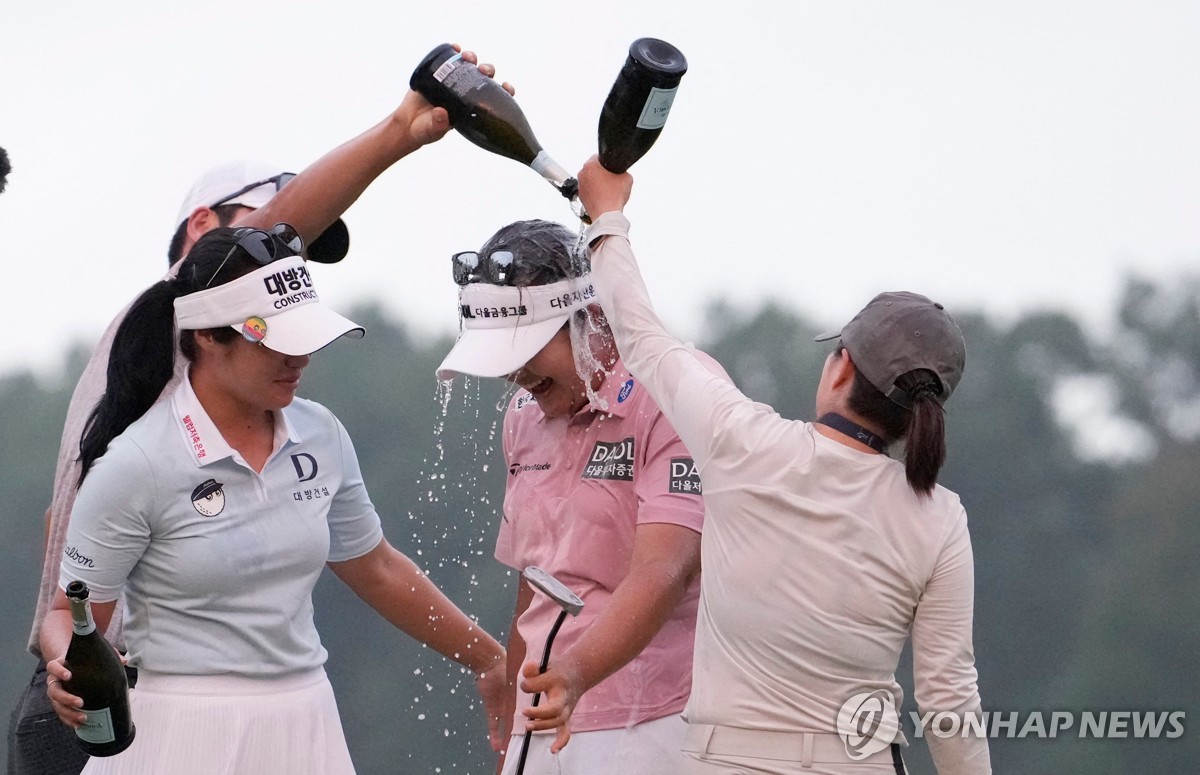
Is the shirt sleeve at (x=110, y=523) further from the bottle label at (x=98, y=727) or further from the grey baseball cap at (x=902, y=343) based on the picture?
the grey baseball cap at (x=902, y=343)

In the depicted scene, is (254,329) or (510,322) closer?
(254,329)

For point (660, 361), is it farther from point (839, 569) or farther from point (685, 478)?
point (839, 569)

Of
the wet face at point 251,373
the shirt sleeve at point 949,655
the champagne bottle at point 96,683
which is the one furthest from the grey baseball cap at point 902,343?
the champagne bottle at point 96,683

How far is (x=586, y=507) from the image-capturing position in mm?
3561

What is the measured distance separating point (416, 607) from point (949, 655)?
1440 millimetres

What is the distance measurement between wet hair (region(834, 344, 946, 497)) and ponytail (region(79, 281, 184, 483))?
1475mm

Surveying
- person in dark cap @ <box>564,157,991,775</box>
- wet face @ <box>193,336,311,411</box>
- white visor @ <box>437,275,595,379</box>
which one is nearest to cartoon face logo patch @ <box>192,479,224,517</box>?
wet face @ <box>193,336,311,411</box>

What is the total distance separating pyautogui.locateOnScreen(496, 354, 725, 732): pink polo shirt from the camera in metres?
3.48

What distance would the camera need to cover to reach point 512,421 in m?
3.93

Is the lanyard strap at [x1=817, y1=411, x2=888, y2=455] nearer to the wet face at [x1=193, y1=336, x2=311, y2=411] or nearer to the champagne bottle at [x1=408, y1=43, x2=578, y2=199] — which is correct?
the champagne bottle at [x1=408, y1=43, x2=578, y2=199]

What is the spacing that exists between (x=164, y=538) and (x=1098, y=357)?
36.5 m

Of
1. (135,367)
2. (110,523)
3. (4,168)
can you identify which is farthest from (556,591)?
(4,168)

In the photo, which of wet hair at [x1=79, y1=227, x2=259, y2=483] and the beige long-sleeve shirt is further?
wet hair at [x1=79, y1=227, x2=259, y2=483]

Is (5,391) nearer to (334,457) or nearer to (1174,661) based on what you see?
(1174,661)
